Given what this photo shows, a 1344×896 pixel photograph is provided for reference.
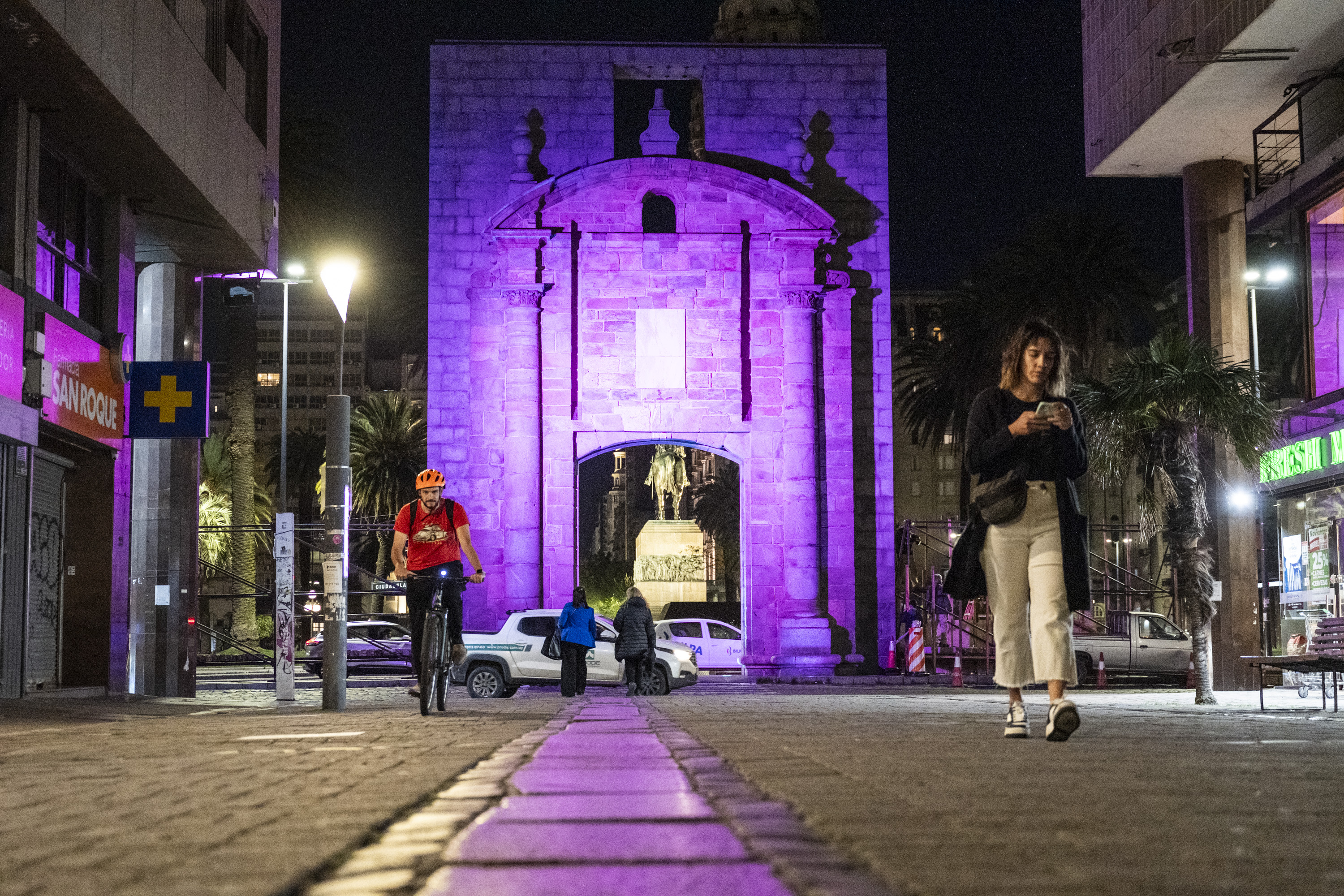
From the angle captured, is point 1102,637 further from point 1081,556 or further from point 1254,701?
point 1081,556

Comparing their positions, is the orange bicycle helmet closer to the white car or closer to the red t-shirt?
the red t-shirt

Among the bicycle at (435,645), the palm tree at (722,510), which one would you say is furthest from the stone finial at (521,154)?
the palm tree at (722,510)

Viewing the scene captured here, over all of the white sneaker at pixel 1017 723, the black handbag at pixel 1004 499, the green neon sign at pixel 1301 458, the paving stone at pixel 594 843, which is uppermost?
the green neon sign at pixel 1301 458

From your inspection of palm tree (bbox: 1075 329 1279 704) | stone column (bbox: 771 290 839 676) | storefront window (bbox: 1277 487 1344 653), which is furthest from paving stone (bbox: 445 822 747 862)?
stone column (bbox: 771 290 839 676)

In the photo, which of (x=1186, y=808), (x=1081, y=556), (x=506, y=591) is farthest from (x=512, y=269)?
(x=1186, y=808)

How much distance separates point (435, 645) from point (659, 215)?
1365 inches

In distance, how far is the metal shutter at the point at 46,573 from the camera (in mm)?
18109

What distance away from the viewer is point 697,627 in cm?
3966

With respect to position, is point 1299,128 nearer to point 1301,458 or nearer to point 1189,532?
point 1301,458

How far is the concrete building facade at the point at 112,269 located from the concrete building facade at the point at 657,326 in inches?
510

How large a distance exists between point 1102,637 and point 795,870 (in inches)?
1234

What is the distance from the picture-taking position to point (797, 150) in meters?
39.4

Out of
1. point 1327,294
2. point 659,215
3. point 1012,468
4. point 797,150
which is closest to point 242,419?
point 659,215

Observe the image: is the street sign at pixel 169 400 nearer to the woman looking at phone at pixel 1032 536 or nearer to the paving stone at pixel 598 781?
the woman looking at phone at pixel 1032 536
